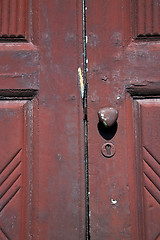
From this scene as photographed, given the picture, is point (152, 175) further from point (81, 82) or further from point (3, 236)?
point (3, 236)

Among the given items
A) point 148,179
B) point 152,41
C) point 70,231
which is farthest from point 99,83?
point 70,231

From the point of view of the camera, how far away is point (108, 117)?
3.08 ft

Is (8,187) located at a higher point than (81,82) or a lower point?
lower

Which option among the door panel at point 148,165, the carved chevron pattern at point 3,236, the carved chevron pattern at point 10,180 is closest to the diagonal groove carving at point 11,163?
the carved chevron pattern at point 10,180

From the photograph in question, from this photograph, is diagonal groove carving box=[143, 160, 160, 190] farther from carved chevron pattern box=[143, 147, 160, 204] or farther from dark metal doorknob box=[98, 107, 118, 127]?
dark metal doorknob box=[98, 107, 118, 127]

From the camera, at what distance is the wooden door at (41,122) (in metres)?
0.94

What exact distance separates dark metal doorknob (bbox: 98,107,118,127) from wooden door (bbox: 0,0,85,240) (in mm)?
72

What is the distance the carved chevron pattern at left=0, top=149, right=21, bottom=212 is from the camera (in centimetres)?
95

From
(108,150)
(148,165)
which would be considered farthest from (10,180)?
(148,165)

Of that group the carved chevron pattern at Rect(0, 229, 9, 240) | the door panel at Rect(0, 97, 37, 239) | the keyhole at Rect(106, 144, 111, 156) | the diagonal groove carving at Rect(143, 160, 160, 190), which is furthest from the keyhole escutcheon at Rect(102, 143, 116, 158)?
the carved chevron pattern at Rect(0, 229, 9, 240)

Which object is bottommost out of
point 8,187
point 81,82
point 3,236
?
point 3,236

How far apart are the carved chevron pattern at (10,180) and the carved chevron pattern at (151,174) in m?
0.37

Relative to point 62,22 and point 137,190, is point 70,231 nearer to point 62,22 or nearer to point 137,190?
point 137,190

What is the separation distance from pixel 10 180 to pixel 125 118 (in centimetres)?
39
